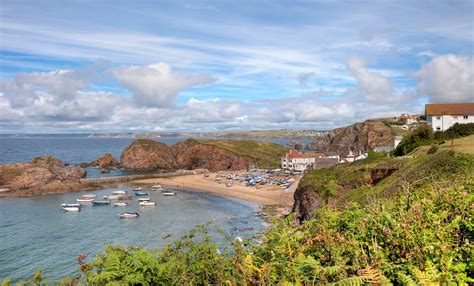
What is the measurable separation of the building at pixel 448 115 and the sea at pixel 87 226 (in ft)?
115

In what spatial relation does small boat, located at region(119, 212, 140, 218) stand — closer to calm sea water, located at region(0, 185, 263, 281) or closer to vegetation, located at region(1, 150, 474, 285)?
calm sea water, located at region(0, 185, 263, 281)

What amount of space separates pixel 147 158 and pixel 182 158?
1146cm

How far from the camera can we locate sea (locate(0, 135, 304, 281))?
34.0 meters

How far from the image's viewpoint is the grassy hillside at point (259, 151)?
12525 centimetres

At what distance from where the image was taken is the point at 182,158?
124375 mm

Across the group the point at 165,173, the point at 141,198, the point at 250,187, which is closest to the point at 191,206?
the point at 141,198

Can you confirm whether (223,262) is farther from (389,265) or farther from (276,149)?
(276,149)

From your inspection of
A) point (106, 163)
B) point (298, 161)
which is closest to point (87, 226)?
point (298, 161)

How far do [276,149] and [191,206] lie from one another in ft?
289

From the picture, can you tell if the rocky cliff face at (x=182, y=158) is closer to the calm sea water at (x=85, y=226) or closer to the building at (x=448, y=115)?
the calm sea water at (x=85, y=226)

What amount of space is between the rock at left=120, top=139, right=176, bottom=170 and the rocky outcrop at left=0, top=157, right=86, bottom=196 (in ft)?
108

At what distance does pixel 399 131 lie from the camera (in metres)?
122

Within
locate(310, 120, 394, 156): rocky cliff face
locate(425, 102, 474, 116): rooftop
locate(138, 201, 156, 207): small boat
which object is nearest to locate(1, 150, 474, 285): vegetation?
locate(138, 201, 156, 207): small boat

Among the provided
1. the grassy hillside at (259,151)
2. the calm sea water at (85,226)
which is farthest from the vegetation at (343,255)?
the grassy hillside at (259,151)
